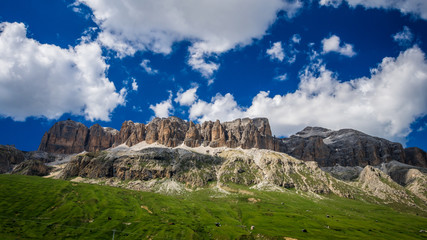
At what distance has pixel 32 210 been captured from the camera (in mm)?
138000

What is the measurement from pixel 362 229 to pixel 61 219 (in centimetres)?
18829

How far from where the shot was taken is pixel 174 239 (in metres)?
125

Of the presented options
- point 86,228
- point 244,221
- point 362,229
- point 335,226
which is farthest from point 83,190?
point 362,229

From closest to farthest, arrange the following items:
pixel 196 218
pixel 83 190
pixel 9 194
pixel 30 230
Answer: pixel 30 230
pixel 9 194
pixel 196 218
pixel 83 190

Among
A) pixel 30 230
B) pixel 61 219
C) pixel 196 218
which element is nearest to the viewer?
pixel 30 230

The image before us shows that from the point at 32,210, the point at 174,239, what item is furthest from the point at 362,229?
the point at 32,210

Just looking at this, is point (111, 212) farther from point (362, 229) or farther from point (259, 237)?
point (362, 229)

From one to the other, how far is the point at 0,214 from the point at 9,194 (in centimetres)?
3485

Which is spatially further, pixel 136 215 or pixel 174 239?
pixel 136 215

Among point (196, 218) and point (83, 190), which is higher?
point (83, 190)

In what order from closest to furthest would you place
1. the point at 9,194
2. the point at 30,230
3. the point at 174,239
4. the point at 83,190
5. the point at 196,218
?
the point at 30,230
the point at 174,239
the point at 9,194
the point at 196,218
the point at 83,190

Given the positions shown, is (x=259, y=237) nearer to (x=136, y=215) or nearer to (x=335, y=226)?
(x=335, y=226)

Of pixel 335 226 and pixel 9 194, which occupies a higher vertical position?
pixel 9 194

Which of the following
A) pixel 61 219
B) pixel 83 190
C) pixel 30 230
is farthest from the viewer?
pixel 83 190
